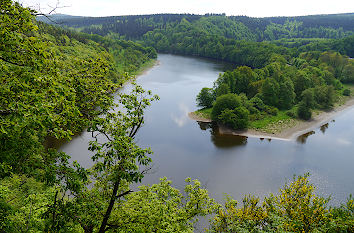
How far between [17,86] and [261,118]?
59.0 m

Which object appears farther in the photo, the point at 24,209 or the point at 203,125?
the point at 203,125

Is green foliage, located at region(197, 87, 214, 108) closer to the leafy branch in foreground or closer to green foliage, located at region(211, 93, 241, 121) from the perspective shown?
green foliage, located at region(211, 93, 241, 121)

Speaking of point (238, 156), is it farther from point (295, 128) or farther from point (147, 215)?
point (147, 215)

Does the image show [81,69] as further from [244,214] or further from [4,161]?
[244,214]

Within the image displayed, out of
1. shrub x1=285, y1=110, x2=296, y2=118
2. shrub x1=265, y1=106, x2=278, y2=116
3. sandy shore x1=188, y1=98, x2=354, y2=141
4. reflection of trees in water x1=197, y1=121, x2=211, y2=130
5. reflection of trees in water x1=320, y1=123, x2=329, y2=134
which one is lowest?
reflection of trees in water x1=320, y1=123, x2=329, y2=134

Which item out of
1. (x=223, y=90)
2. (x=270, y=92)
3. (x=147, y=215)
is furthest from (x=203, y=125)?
(x=147, y=215)

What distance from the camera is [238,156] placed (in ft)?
146

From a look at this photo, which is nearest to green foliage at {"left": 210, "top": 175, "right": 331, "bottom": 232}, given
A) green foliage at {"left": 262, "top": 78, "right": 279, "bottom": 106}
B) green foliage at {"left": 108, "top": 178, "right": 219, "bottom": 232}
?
green foliage at {"left": 108, "top": 178, "right": 219, "bottom": 232}

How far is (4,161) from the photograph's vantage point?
303 inches

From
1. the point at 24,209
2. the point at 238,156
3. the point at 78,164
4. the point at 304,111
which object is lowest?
the point at 238,156

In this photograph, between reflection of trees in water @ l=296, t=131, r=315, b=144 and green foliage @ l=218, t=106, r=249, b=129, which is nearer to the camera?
reflection of trees in water @ l=296, t=131, r=315, b=144

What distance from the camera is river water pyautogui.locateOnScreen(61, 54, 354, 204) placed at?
35.8m

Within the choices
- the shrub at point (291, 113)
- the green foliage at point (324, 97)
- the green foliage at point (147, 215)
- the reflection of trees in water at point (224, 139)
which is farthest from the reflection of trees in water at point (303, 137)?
the green foliage at point (147, 215)

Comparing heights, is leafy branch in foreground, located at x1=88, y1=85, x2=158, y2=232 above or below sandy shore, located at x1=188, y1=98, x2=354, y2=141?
above
